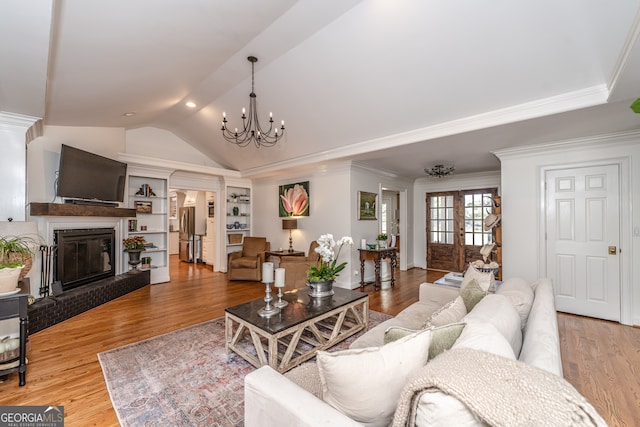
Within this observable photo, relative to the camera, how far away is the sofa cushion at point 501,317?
134 cm

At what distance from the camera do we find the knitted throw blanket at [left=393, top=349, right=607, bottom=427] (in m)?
0.69

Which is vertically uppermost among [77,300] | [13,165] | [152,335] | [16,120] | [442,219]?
[16,120]

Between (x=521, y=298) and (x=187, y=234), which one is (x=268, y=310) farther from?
(x=187, y=234)

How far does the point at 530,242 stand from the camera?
395cm

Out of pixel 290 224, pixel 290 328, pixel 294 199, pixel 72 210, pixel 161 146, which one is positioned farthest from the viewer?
pixel 294 199

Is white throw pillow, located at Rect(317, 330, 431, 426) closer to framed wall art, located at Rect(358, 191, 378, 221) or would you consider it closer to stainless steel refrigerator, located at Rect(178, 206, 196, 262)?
framed wall art, located at Rect(358, 191, 378, 221)

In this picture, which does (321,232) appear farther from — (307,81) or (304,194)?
(307,81)

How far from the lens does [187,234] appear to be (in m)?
8.34

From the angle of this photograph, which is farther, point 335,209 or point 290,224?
point 290,224

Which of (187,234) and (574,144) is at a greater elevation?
(574,144)

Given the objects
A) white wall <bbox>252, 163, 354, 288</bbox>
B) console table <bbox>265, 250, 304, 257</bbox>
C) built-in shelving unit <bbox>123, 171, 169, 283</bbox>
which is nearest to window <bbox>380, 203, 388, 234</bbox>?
white wall <bbox>252, 163, 354, 288</bbox>

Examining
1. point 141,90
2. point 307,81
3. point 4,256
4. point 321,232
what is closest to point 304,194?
point 321,232

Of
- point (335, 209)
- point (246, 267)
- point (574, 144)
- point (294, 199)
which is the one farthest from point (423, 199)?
point (246, 267)

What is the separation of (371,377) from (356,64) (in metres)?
2.97
